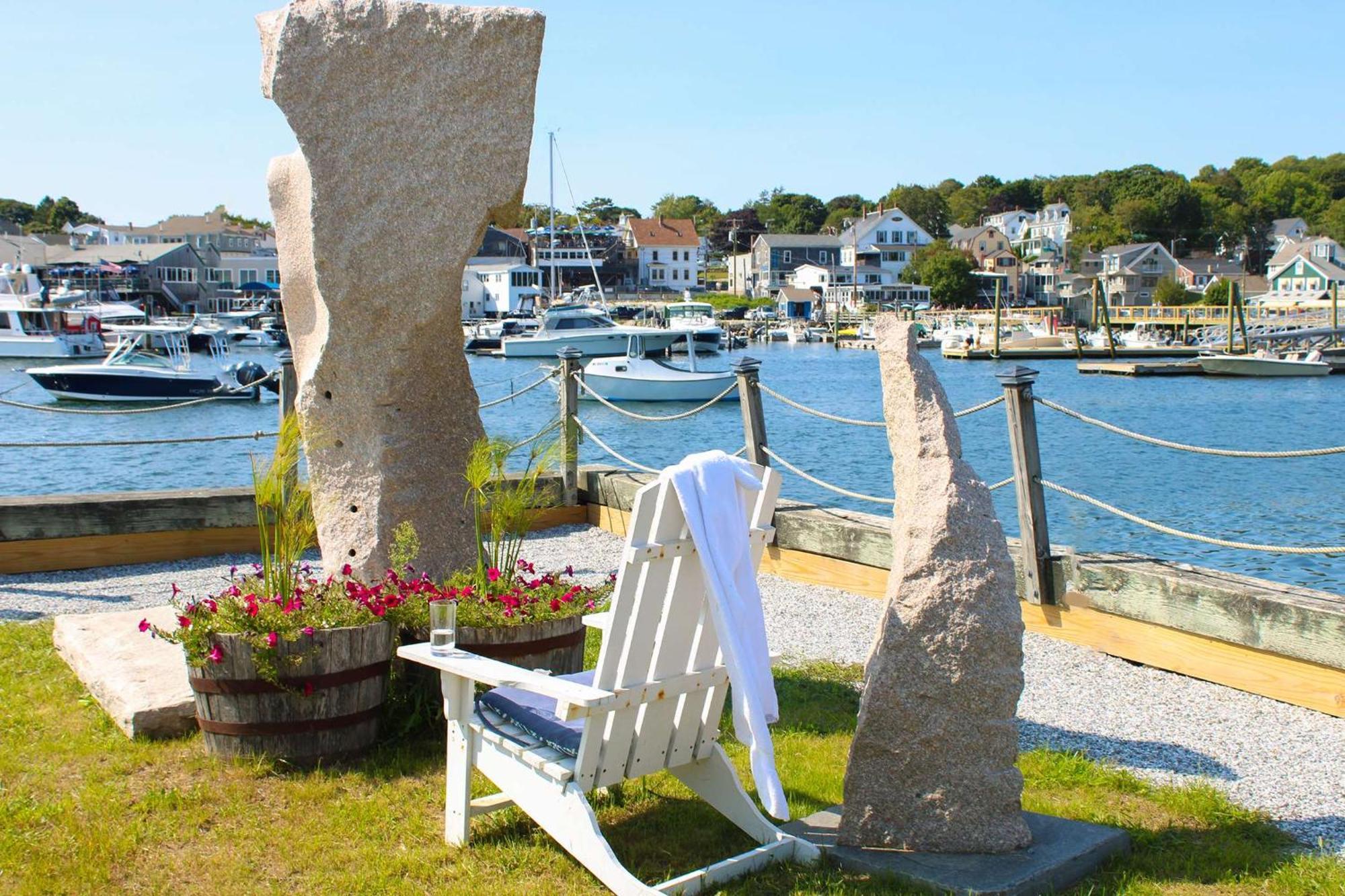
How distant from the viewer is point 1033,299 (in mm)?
114688

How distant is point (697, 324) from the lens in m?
60.9

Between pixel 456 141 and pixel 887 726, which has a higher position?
pixel 456 141

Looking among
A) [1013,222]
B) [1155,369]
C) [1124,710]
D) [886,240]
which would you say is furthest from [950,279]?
[1124,710]

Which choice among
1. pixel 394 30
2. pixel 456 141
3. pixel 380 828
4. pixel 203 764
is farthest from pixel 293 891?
pixel 394 30

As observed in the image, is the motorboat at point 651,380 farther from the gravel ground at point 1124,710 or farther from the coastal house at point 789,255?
the coastal house at point 789,255

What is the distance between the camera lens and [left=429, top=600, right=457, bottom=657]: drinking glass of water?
12.9 ft

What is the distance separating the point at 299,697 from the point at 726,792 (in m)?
1.64

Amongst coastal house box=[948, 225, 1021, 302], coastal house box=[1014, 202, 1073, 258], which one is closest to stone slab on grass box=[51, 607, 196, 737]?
coastal house box=[948, 225, 1021, 302]

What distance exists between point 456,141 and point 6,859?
3345mm

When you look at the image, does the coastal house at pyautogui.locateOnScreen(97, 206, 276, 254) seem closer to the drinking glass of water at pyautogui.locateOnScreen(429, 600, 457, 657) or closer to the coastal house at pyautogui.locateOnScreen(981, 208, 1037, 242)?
the coastal house at pyautogui.locateOnScreen(981, 208, 1037, 242)

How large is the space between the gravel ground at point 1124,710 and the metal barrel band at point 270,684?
279 centimetres

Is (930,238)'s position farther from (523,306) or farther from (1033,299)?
(523,306)

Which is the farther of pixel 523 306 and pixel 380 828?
pixel 523 306

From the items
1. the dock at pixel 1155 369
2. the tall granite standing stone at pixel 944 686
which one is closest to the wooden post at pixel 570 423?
the tall granite standing stone at pixel 944 686
